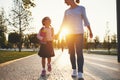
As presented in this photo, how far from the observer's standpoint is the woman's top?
7769mm

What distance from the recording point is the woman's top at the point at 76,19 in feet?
25.5

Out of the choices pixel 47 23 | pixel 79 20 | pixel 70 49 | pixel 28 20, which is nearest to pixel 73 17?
pixel 79 20

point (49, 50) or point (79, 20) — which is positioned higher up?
point (79, 20)

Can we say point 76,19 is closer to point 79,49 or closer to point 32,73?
point 79,49

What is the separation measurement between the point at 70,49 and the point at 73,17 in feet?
2.84

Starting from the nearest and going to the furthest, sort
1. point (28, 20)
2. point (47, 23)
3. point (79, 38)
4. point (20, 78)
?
1. point (79, 38)
2. point (20, 78)
3. point (47, 23)
4. point (28, 20)

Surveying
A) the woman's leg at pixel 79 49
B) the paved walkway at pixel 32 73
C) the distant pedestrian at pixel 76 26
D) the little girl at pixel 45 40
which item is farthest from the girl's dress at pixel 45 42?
the woman's leg at pixel 79 49

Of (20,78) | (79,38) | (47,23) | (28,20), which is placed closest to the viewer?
(79,38)

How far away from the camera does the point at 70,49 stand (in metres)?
8.06

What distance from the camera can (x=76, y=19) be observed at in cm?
785

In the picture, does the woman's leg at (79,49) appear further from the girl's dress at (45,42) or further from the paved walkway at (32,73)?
the girl's dress at (45,42)

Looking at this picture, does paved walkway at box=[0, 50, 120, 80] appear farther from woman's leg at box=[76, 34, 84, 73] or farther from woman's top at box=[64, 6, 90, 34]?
woman's top at box=[64, 6, 90, 34]

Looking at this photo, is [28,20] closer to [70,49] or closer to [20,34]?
[20,34]

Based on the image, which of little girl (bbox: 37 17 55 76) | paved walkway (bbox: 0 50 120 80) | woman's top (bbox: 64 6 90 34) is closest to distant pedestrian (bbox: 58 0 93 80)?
woman's top (bbox: 64 6 90 34)
